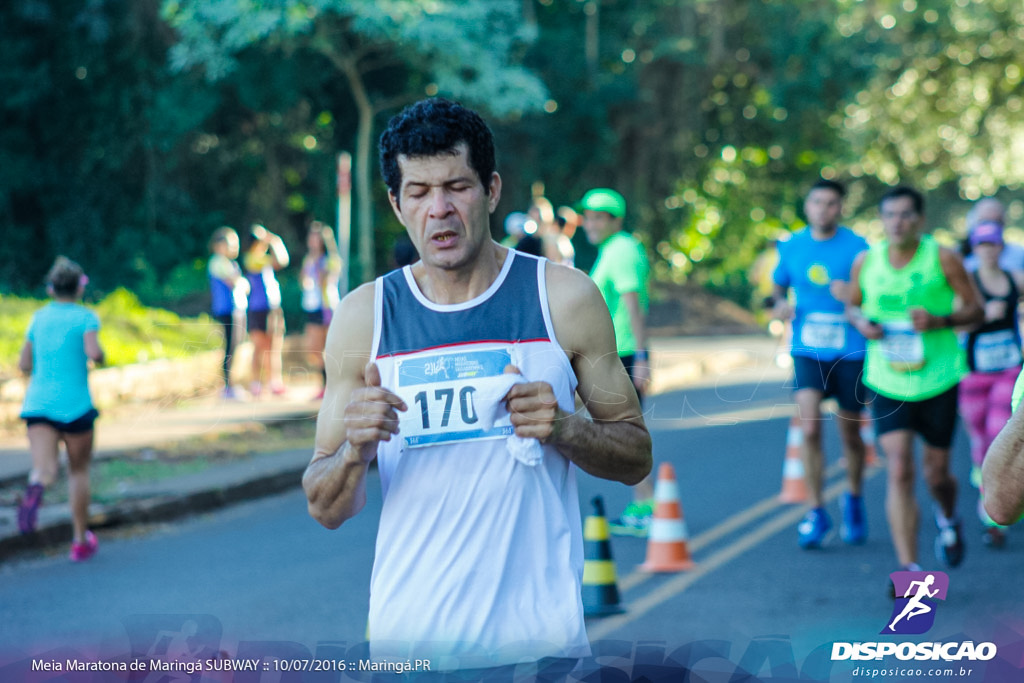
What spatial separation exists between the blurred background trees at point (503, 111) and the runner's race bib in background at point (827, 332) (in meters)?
14.4

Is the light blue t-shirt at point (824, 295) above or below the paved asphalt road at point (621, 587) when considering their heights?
above

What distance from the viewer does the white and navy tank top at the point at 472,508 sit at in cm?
272

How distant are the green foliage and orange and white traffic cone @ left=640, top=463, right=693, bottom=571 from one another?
324 inches

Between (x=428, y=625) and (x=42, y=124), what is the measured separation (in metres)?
22.9

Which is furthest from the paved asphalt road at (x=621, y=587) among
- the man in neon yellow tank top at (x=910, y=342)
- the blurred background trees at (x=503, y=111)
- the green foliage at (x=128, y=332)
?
the blurred background trees at (x=503, y=111)

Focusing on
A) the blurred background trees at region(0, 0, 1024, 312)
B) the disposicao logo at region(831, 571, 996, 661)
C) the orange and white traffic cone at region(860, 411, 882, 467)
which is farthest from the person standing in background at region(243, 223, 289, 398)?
the disposicao logo at region(831, 571, 996, 661)

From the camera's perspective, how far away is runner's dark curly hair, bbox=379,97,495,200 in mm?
2820

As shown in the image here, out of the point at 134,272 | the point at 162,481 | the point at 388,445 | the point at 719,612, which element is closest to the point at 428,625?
the point at 388,445

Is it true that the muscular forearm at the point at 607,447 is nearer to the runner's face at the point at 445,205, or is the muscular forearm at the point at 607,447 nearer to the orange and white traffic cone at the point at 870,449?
the runner's face at the point at 445,205

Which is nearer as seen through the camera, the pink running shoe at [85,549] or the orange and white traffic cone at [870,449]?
the pink running shoe at [85,549]

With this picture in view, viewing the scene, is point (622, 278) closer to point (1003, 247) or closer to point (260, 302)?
point (1003, 247)

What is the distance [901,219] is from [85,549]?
501 cm

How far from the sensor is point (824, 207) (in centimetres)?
812

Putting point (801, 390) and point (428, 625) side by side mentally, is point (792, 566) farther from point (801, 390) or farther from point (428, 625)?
point (428, 625)
